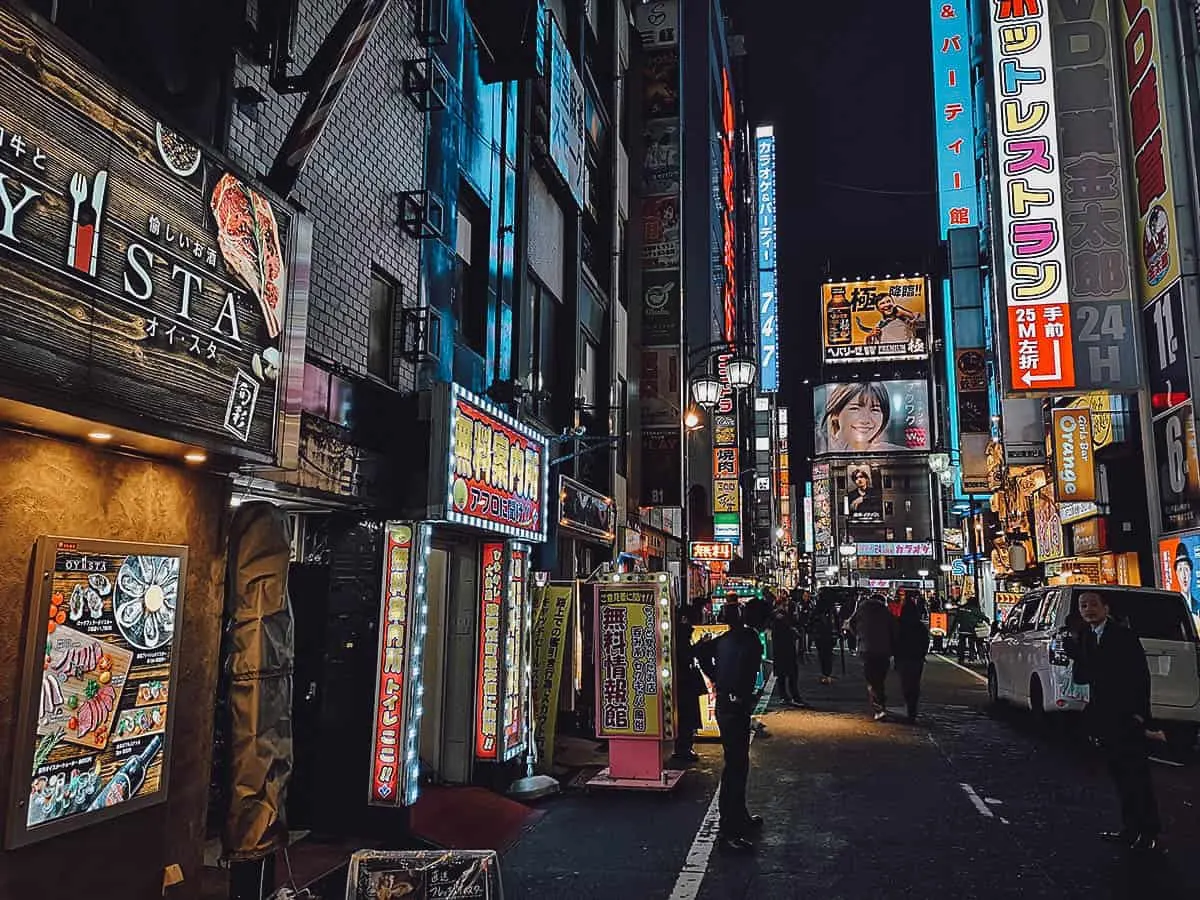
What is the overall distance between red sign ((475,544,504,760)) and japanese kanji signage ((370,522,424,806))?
195 centimetres

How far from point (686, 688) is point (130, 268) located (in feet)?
33.0

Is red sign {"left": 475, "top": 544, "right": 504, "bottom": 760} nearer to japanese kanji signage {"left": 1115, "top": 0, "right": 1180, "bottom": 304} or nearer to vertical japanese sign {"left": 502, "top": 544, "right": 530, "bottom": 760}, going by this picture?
vertical japanese sign {"left": 502, "top": 544, "right": 530, "bottom": 760}

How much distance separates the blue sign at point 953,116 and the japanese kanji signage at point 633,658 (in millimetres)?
53447

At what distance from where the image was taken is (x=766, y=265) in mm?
88000

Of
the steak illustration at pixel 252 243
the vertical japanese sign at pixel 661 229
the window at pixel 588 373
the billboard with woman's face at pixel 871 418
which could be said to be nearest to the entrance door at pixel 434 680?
the steak illustration at pixel 252 243

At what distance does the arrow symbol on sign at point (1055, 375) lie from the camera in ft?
60.2

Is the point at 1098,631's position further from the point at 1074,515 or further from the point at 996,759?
the point at 1074,515

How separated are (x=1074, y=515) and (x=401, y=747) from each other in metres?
24.3

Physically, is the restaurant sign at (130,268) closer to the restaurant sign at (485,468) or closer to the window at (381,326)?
the restaurant sign at (485,468)

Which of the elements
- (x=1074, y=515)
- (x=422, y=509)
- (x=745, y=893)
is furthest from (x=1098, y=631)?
(x=1074, y=515)

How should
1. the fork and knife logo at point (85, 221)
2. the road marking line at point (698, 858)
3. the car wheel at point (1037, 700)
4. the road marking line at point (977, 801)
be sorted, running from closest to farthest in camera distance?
1. the fork and knife logo at point (85, 221)
2. the road marking line at point (698, 858)
3. the road marking line at point (977, 801)
4. the car wheel at point (1037, 700)

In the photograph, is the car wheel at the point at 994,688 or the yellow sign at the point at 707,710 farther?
the car wheel at the point at 994,688

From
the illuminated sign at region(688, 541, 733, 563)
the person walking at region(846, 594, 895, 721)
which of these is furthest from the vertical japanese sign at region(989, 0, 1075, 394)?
the illuminated sign at region(688, 541, 733, 563)

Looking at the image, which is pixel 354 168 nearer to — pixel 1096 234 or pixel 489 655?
pixel 489 655
